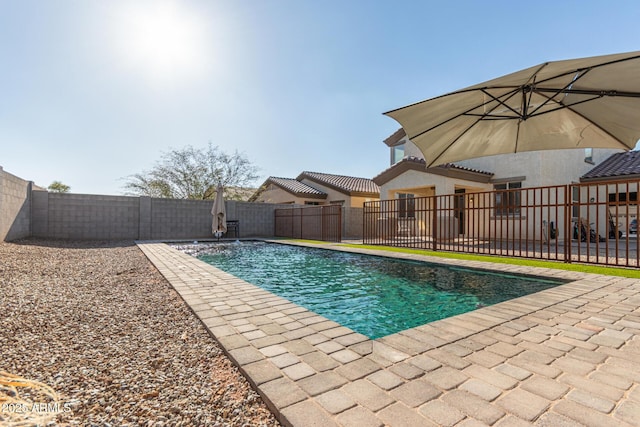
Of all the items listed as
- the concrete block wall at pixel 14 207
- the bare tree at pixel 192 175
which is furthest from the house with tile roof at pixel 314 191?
the concrete block wall at pixel 14 207

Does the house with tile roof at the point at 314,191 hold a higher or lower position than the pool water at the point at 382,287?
higher

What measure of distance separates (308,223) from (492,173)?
339 inches

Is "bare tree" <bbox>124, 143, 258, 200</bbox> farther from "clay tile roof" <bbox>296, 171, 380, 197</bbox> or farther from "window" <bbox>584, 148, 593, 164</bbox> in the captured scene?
"window" <bbox>584, 148, 593, 164</bbox>

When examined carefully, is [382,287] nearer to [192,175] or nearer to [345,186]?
[345,186]

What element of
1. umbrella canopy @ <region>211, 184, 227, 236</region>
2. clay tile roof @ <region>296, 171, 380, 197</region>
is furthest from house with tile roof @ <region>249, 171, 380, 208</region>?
umbrella canopy @ <region>211, 184, 227, 236</region>

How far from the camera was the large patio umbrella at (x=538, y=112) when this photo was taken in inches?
148

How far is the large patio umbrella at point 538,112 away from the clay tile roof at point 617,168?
9269 mm

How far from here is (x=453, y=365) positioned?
186cm

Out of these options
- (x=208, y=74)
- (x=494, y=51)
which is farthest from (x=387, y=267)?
(x=208, y=74)

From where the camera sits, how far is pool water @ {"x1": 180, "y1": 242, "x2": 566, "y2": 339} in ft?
11.6

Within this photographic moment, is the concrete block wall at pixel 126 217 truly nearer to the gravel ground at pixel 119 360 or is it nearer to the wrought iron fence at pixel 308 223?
the wrought iron fence at pixel 308 223

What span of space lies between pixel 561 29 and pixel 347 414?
9.69m

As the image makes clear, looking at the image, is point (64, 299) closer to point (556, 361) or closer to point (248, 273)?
point (248, 273)

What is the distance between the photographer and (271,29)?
8328 millimetres
